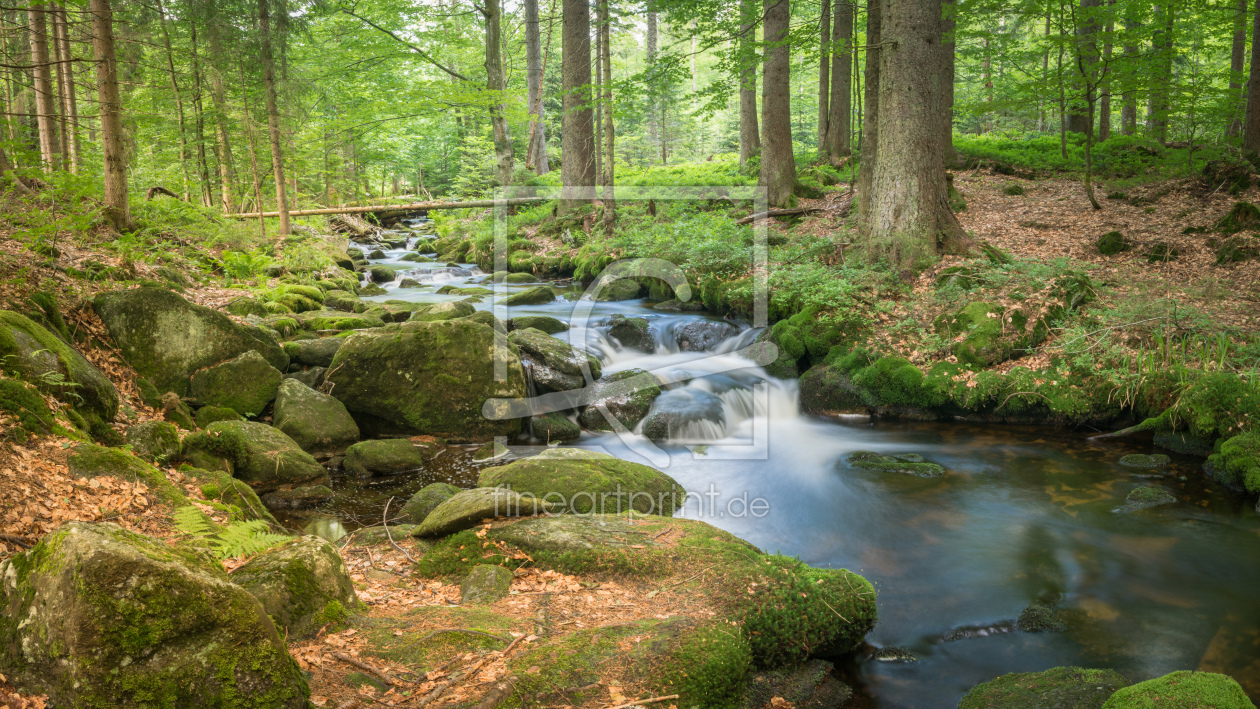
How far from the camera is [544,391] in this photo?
9.28m

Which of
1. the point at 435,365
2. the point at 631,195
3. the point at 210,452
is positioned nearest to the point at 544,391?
the point at 435,365

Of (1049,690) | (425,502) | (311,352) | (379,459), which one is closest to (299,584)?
(425,502)

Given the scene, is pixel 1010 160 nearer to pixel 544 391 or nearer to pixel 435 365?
pixel 544 391

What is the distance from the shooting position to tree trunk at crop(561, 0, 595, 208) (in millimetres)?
17062

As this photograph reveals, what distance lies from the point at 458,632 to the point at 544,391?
617cm

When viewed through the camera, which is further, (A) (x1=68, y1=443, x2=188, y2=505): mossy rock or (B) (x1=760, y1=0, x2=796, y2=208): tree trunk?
(B) (x1=760, y1=0, x2=796, y2=208): tree trunk

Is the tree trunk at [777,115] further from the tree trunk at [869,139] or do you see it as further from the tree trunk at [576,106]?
the tree trunk at [576,106]

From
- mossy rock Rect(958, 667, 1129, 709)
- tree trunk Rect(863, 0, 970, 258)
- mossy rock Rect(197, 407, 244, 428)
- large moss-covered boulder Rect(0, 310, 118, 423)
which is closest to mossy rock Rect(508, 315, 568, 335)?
mossy rock Rect(197, 407, 244, 428)

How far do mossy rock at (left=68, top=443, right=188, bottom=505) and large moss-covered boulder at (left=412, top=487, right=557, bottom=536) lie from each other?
5.15ft

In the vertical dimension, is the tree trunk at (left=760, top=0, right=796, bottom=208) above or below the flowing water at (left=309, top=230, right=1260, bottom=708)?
above

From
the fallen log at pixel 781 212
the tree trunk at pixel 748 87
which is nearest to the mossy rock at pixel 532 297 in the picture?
the fallen log at pixel 781 212

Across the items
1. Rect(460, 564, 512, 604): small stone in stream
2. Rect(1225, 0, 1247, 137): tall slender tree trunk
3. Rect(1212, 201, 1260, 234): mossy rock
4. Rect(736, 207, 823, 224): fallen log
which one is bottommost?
Rect(460, 564, 512, 604): small stone in stream

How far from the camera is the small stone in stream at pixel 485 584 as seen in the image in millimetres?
3900

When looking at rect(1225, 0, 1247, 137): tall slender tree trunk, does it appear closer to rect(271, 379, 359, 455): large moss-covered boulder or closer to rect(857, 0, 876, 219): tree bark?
rect(857, 0, 876, 219): tree bark
